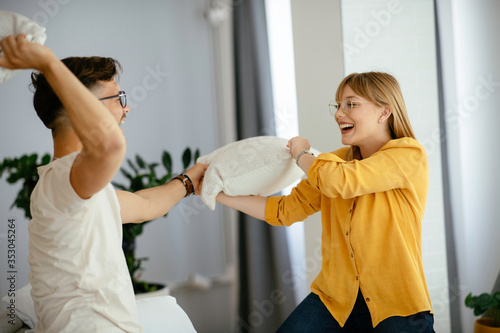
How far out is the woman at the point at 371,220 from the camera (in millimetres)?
1548

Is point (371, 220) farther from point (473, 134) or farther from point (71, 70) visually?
point (473, 134)

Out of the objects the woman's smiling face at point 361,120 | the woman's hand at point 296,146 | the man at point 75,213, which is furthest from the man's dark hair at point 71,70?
the woman's smiling face at point 361,120

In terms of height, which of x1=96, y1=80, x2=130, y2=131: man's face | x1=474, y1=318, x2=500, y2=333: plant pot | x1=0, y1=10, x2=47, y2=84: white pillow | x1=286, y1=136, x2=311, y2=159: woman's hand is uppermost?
x1=0, y1=10, x2=47, y2=84: white pillow

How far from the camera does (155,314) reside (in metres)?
1.69

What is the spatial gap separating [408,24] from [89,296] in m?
2.22

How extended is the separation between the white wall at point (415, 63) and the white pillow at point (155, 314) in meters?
1.54

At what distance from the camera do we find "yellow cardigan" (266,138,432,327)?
5.08 feet

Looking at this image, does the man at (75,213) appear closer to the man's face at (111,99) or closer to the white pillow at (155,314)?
the man's face at (111,99)

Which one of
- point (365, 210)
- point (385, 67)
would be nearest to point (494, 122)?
point (385, 67)

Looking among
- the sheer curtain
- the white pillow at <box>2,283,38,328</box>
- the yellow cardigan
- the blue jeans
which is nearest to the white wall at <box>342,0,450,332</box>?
the sheer curtain

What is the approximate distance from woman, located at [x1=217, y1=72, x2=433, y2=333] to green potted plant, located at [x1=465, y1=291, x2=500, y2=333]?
3.49ft

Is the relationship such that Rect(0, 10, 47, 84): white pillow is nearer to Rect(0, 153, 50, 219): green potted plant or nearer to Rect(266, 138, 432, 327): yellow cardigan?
Rect(266, 138, 432, 327): yellow cardigan

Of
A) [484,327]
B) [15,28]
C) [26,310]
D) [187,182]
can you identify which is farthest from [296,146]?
[484,327]

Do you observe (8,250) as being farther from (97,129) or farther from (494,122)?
(494,122)
